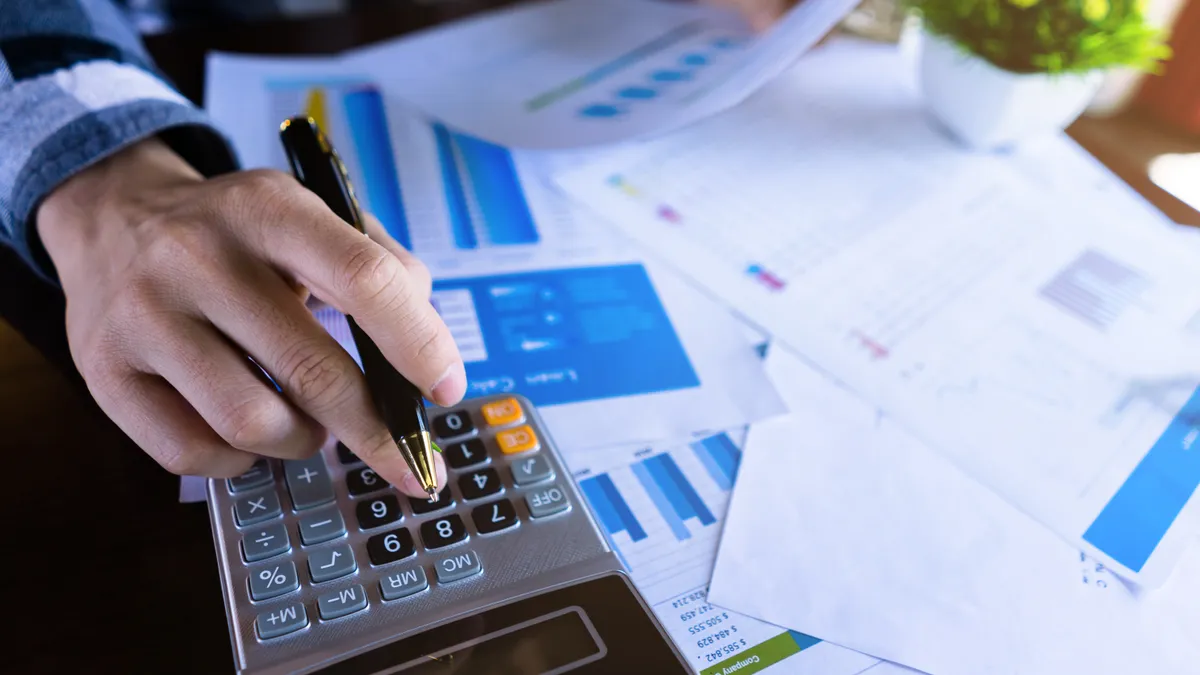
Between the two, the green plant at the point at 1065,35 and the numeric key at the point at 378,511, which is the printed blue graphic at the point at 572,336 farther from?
the green plant at the point at 1065,35

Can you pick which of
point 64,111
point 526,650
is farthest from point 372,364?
point 64,111

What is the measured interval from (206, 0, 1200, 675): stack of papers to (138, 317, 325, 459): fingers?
0.05 metres

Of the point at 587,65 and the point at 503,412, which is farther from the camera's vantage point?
the point at 587,65

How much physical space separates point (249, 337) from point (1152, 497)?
409 millimetres

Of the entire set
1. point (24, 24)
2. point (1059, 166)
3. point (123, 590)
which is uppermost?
point (1059, 166)

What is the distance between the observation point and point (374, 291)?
0.30 meters

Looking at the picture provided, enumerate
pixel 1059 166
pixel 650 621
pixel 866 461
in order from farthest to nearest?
pixel 1059 166 < pixel 866 461 < pixel 650 621

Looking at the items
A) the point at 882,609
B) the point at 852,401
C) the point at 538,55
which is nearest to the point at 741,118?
the point at 538,55

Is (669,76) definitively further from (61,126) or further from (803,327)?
(61,126)

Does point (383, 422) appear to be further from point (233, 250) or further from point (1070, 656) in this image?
point (1070, 656)

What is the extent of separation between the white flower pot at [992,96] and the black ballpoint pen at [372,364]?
1.46ft

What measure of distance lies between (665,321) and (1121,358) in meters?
0.26

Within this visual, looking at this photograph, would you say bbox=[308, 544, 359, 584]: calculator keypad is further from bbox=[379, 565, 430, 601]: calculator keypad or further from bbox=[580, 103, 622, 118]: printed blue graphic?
bbox=[580, 103, 622, 118]: printed blue graphic

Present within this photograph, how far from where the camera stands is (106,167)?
399mm
